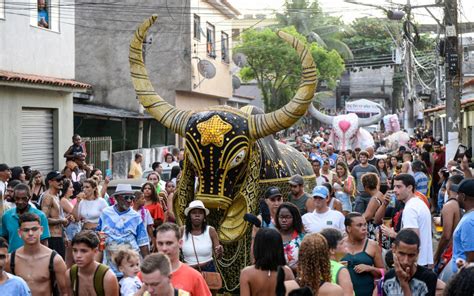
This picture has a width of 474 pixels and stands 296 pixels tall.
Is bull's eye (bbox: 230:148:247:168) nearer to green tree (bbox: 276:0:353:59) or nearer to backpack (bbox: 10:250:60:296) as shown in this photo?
backpack (bbox: 10:250:60:296)

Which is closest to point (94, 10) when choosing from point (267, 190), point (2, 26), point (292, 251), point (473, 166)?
point (2, 26)

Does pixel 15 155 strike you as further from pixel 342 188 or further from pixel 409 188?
pixel 409 188

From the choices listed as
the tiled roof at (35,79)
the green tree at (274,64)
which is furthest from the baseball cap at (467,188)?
the green tree at (274,64)

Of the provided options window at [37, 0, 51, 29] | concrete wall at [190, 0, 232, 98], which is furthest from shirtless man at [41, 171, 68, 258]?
concrete wall at [190, 0, 232, 98]

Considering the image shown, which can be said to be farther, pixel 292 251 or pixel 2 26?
pixel 2 26

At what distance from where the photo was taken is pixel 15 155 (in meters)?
19.5

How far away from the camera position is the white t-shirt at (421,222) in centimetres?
890

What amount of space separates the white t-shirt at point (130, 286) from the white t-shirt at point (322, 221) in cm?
265

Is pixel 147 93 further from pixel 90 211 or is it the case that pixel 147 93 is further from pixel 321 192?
pixel 321 192

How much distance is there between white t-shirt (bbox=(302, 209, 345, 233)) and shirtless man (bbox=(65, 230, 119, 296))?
10.5 feet

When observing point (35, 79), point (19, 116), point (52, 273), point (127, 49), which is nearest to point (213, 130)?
point (52, 273)

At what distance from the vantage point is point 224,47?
41.7 meters

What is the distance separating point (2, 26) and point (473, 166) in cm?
1006

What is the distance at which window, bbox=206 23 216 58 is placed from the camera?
3786 centimetres
